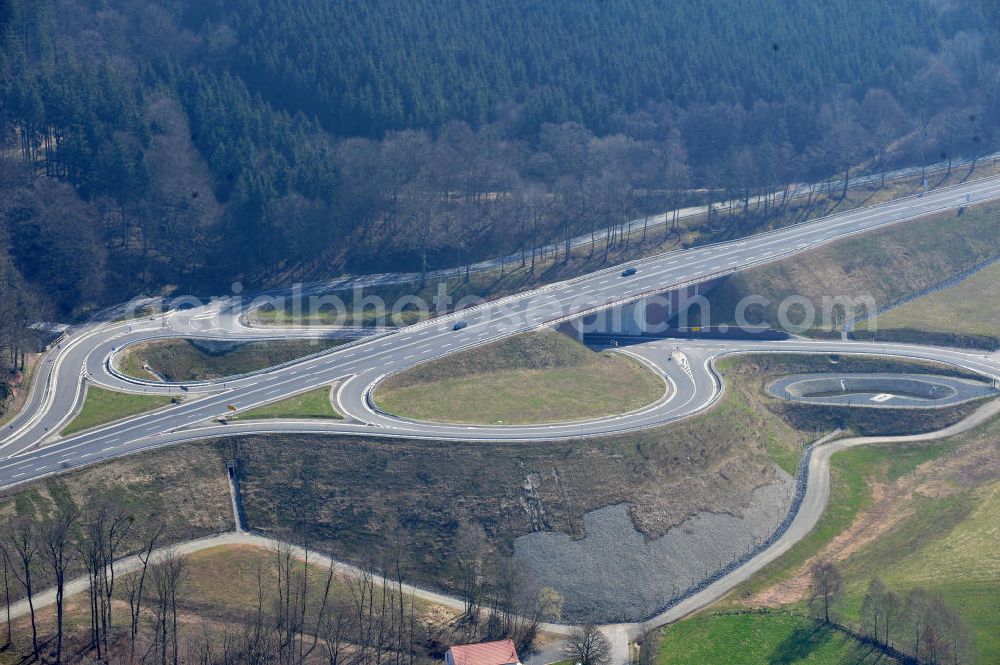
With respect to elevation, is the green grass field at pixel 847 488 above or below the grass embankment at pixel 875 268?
below

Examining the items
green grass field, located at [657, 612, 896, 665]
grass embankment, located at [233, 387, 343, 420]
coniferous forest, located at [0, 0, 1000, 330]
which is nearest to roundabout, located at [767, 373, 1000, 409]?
green grass field, located at [657, 612, 896, 665]

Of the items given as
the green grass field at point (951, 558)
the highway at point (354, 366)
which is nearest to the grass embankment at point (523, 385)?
the highway at point (354, 366)

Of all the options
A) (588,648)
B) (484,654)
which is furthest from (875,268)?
(484,654)

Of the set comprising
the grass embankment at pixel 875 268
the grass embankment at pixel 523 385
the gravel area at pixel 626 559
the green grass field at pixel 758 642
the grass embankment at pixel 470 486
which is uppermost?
the grass embankment at pixel 875 268

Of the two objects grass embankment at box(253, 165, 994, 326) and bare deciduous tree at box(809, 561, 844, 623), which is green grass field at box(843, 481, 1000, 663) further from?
grass embankment at box(253, 165, 994, 326)

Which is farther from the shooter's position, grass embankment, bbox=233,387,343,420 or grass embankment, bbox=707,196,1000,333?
grass embankment, bbox=707,196,1000,333

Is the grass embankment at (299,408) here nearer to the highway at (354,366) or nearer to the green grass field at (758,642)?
the highway at (354,366)

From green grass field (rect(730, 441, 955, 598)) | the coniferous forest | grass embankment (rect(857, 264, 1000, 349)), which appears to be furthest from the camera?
the coniferous forest
